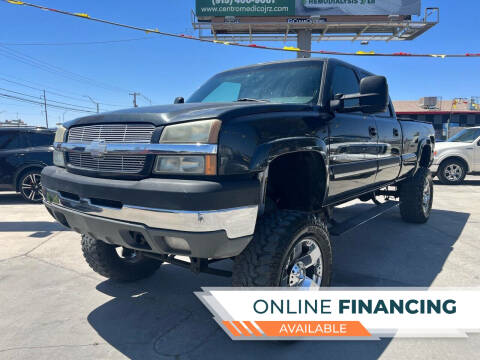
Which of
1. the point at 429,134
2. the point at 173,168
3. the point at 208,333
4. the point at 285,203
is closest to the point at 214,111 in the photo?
the point at 173,168

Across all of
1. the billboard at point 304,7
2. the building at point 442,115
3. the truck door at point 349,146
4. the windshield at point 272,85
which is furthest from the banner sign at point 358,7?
the windshield at point 272,85

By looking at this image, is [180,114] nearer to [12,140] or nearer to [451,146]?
[12,140]

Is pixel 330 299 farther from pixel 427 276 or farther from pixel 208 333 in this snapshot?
pixel 427 276

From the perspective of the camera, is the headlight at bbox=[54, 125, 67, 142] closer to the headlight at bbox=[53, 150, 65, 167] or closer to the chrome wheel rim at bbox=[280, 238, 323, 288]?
the headlight at bbox=[53, 150, 65, 167]

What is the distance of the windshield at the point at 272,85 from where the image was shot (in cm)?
287

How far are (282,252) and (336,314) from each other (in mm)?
863

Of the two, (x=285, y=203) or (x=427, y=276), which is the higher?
(x=285, y=203)

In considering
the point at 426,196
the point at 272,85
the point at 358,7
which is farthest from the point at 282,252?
the point at 358,7

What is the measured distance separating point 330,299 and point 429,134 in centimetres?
423

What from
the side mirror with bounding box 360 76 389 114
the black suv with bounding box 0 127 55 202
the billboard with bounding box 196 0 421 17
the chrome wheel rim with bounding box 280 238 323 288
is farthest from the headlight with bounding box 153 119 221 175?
the billboard with bounding box 196 0 421 17

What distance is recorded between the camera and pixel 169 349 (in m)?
2.12

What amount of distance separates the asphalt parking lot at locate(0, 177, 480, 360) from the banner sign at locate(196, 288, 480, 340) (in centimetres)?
8

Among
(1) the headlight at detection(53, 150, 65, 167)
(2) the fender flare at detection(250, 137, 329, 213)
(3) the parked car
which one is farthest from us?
(3) the parked car

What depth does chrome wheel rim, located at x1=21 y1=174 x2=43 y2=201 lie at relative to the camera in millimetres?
7031
